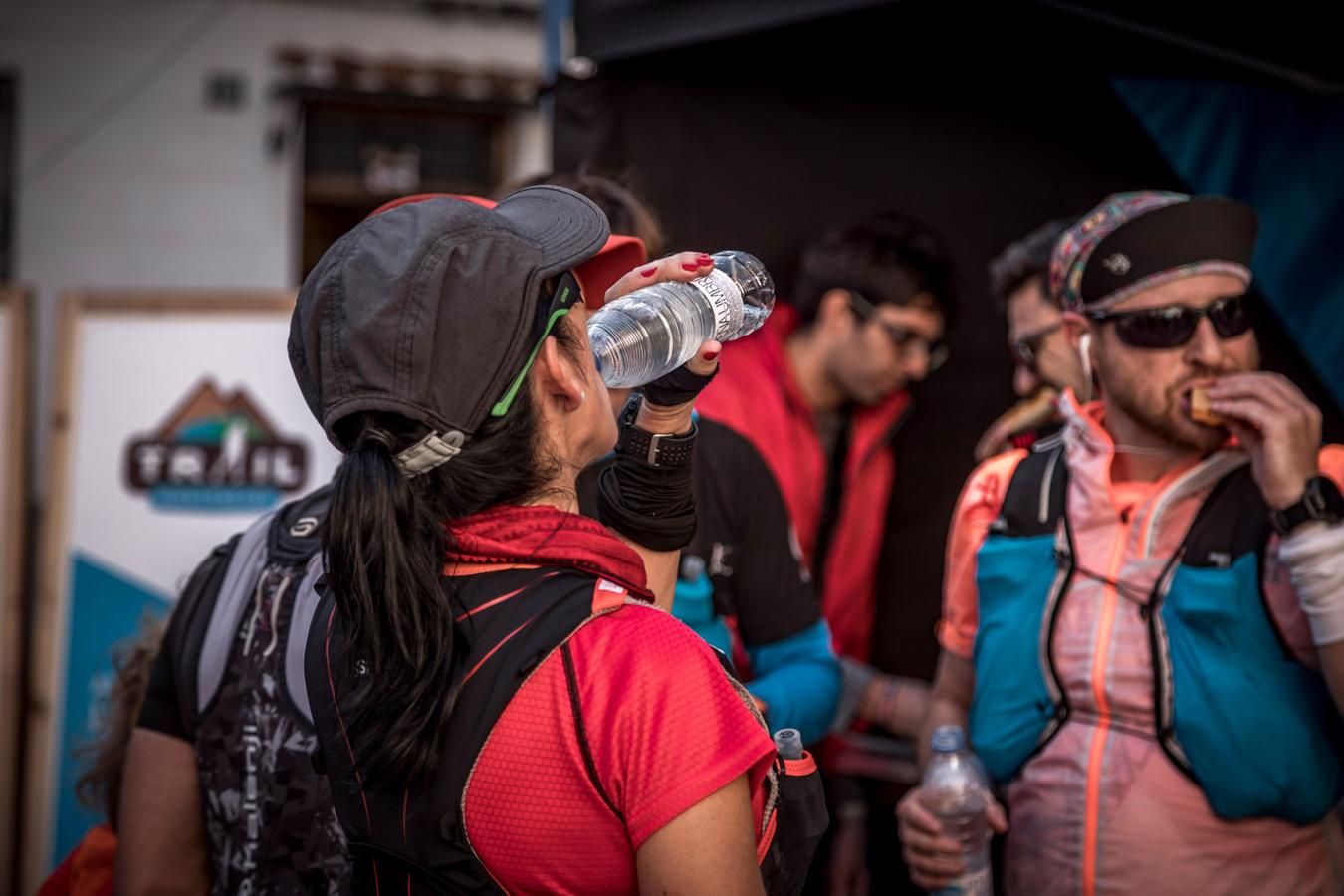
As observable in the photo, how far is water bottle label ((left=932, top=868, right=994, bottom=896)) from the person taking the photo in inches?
81.6

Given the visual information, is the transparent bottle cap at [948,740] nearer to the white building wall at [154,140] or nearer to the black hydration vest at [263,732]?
the black hydration vest at [263,732]

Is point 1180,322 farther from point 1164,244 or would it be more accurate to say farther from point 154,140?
point 154,140

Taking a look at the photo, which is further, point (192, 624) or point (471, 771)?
point (192, 624)

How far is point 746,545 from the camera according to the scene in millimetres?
2301

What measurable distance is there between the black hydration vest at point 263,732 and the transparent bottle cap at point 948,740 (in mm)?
1049

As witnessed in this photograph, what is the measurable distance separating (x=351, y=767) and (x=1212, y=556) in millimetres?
1440

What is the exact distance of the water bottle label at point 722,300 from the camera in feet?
4.78

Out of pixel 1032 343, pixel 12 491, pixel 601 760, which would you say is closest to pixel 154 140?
pixel 12 491

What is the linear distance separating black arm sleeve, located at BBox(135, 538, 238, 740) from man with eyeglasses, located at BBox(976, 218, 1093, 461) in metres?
1.96

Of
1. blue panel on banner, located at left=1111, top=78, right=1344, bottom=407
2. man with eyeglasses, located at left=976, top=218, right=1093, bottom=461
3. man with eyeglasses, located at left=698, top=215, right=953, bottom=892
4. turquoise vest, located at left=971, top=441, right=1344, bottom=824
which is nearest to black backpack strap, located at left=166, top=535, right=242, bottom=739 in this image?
turquoise vest, located at left=971, top=441, right=1344, bottom=824

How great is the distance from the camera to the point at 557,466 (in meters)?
1.31

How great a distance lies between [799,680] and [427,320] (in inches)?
51.8

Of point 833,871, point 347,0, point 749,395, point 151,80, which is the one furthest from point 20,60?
point 833,871

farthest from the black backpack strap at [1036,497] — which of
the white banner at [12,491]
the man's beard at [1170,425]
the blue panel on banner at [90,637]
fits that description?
the white banner at [12,491]
